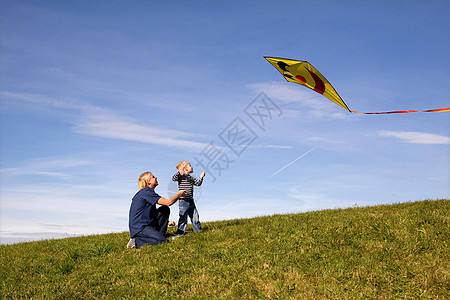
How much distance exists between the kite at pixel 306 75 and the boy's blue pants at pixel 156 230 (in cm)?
534

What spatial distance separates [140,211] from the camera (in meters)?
10.3

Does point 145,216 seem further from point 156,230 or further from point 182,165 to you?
point 182,165

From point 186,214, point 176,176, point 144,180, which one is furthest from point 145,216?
point 176,176

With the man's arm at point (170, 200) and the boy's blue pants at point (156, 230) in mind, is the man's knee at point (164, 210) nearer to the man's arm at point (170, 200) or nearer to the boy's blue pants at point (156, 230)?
the boy's blue pants at point (156, 230)

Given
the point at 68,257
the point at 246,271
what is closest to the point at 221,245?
the point at 246,271

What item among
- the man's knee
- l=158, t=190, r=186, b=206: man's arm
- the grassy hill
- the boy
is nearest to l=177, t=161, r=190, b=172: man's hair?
the boy

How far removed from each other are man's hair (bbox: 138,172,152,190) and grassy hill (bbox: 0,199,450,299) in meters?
1.82

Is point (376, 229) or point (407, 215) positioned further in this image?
point (407, 215)

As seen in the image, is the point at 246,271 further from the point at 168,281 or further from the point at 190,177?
the point at 190,177

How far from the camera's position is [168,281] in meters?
7.77

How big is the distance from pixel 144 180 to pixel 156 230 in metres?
1.50

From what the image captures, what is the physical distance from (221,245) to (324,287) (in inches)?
124

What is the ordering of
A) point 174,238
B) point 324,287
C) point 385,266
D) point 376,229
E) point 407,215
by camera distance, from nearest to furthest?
1. point 324,287
2. point 385,266
3. point 376,229
4. point 407,215
5. point 174,238

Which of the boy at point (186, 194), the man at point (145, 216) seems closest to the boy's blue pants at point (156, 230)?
the man at point (145, 216)
